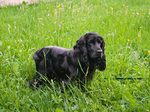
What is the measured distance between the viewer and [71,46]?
17.9 ft

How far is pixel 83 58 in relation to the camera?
3852 millimetres

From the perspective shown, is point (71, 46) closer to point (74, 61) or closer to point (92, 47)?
point (74, 61)

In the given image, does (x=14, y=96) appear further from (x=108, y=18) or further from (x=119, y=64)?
(x=108, y=18)

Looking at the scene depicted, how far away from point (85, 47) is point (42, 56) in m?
0.67

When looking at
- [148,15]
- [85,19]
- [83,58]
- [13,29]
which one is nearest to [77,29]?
[85,19]

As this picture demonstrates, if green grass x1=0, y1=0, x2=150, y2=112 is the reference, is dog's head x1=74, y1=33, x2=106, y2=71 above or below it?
above

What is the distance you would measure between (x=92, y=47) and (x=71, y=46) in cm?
169

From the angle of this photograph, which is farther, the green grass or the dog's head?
the green grass

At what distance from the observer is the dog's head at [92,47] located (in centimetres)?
376

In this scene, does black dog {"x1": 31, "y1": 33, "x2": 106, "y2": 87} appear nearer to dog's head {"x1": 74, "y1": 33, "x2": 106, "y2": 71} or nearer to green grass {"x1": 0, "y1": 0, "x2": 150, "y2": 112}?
dog's head {"x1": 74, "y1": 33, "x2": 106, "y2": 71}

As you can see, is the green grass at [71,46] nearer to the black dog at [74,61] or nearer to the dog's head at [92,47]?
the black dog at [74,61]

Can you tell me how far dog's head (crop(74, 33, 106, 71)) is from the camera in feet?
12.3

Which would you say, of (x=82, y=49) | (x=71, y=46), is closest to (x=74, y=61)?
(x=82, y=49)

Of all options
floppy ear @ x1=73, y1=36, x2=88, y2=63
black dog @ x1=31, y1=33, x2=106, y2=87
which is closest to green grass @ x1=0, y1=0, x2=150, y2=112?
black dog @ x1=31, y1=33, x2=106, y2=87
